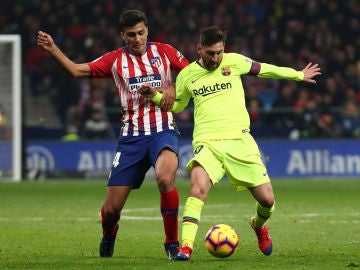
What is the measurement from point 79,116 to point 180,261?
15.2 meters

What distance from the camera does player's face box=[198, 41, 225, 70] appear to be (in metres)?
8.93

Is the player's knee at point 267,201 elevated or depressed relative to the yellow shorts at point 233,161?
depressed

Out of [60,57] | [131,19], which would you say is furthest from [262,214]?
[60,57]

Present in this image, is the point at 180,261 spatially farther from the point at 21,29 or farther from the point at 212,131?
the point at 21,29

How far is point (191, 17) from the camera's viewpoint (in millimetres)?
27703

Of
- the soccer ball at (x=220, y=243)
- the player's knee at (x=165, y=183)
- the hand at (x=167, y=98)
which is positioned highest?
the hand at (x=167, y=98)

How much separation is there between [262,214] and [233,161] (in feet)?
2.09

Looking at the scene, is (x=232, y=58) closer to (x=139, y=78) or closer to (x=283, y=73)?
(x=283, y=73)

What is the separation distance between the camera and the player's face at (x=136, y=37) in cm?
909

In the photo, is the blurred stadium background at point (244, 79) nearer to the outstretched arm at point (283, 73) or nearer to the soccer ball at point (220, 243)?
the outstretched arm at point (283, 73)

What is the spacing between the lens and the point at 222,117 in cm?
911

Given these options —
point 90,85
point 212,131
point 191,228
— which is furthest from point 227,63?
point 90,85

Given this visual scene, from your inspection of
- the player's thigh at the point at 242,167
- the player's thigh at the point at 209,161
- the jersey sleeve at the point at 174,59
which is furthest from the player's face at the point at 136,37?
the player's thigh at the point at 242,167

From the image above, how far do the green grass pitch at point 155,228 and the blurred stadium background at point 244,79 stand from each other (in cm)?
186
